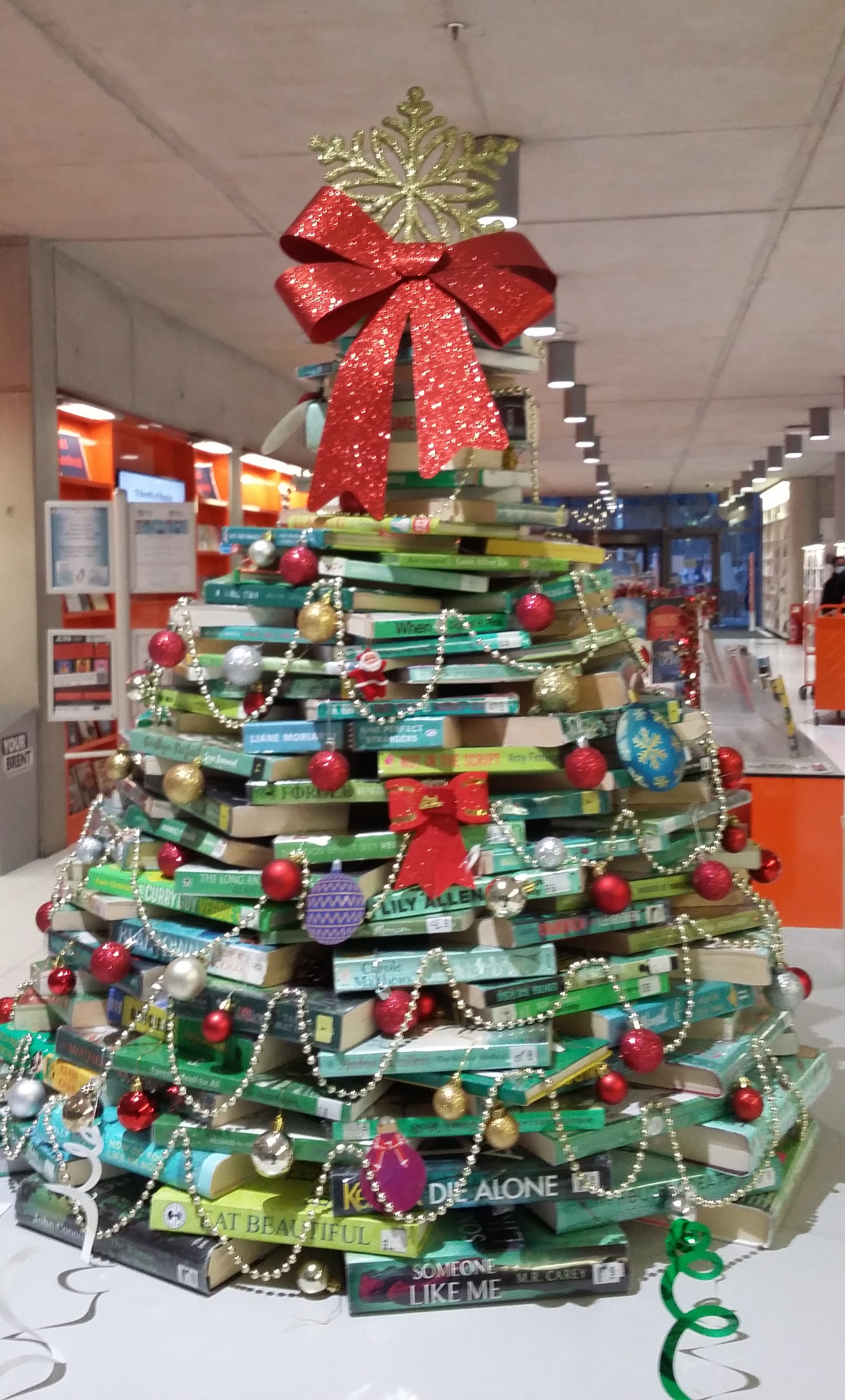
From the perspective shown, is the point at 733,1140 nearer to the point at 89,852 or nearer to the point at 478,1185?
the point at 478,1185

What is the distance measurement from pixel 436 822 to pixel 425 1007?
11.9 inches

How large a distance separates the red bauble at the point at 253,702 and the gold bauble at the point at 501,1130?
2.58 feet

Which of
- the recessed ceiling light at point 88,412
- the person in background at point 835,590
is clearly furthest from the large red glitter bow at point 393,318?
the person in background at point 835,590

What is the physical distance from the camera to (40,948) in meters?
4.07

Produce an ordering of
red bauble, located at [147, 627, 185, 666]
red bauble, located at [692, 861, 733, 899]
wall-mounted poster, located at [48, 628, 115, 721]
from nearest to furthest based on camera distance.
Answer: red bauble, located at [692, 861, 733, 899] < red bauble, located at [147, 627, 185, 666] < wall-mounted poster, located at [48, 628, 115, 721]

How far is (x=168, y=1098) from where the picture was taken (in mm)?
2123

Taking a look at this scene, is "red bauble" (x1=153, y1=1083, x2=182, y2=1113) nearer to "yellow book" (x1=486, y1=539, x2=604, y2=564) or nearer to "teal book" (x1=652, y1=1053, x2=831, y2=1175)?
"teal book" (x1=652, y1=1053, x2=831, y2=1175)

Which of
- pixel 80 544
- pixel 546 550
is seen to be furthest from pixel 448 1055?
pixel 80 544

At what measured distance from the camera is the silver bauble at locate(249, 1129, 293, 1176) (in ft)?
6.24

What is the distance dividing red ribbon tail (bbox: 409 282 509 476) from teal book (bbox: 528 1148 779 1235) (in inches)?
47.2

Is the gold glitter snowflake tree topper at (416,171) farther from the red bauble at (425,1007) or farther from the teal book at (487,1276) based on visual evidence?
the teal book at (487,1276)

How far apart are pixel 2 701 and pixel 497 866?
172 inches

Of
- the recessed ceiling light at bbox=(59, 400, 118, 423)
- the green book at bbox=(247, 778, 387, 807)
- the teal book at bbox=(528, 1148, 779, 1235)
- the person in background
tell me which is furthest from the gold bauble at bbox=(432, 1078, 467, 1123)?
the person in background

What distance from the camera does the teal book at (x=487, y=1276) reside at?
1866mm
